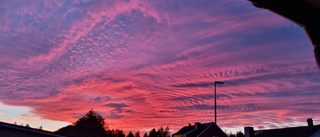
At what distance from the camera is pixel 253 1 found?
6.53ft

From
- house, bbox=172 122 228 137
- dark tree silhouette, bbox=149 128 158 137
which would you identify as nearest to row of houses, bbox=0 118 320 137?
house, bbox=172 122 228 137

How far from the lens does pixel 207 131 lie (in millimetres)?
47688

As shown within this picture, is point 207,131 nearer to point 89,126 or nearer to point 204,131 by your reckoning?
point 204,131

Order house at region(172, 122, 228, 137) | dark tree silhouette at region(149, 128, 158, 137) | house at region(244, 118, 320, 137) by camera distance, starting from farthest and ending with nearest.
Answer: dark tree silhouette at region(149, 128, 158, 137) → house at region(172, 122, 228, 137) → house at region(244, 118, 320, 137)

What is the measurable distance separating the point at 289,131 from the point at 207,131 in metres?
12.3

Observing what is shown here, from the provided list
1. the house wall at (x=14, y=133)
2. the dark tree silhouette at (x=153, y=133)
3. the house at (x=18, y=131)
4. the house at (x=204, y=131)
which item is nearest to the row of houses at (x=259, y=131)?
the house at (x=204, y=131)

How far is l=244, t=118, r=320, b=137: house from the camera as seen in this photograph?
38.6 meters

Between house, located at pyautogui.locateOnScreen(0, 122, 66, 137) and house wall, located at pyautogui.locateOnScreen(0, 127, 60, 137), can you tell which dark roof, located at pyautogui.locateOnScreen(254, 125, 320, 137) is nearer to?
house, located at pyautogui.locateOnScreen(0, 122, 66, 137)

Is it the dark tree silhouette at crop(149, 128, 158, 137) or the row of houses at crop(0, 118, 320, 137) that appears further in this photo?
the dark tree silhouette at crop(149, 128, 158, 137)

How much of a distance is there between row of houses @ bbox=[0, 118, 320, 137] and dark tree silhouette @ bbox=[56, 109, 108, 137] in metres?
32.4

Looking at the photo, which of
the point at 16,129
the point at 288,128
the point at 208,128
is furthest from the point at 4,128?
Result: the point at 288,128

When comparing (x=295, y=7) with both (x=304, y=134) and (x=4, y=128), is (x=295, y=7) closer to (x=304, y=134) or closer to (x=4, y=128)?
(x=4, y=128)

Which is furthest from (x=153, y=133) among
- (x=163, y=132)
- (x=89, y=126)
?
(x=89, y=126)

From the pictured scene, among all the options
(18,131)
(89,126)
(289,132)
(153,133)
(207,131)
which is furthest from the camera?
(153,133)
